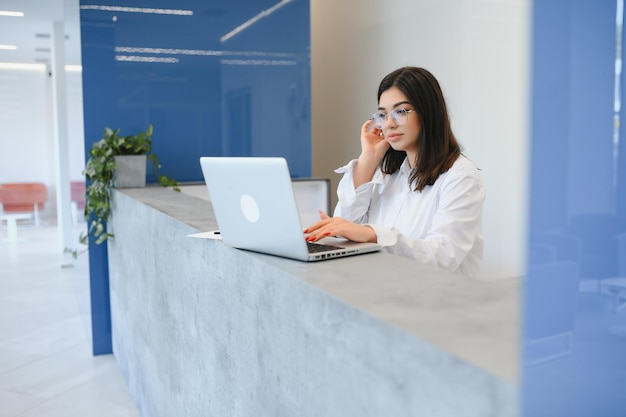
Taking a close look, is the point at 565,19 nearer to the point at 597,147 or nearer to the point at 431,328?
the point at 597,147

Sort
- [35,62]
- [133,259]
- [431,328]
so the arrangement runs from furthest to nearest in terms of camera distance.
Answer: [35,62]
[133,259]
[431,328]

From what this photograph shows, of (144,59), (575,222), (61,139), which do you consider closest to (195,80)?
(144,59)

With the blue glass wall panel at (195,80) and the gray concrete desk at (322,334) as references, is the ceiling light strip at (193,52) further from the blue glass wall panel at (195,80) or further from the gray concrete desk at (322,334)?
the gray concrete desk at (322,334)

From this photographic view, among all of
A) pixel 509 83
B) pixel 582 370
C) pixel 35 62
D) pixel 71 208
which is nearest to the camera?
pixel 582 370

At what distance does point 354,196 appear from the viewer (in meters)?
2.76

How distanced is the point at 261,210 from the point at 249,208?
0.21ft

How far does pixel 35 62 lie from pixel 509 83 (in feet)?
32.9

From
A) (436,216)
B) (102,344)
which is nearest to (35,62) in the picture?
(102,344)

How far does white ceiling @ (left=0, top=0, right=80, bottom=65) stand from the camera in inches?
192

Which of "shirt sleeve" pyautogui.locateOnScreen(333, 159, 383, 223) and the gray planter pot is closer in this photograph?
"shirt sleeve" pyautogui.locateOnScreen(333, 159, 383, 223)

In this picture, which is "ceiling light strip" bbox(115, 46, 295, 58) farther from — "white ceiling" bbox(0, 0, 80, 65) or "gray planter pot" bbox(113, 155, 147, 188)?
"gray planter pot" bbox(113, 155, 147, 188)

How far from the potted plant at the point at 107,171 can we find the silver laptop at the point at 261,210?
95.6 inches

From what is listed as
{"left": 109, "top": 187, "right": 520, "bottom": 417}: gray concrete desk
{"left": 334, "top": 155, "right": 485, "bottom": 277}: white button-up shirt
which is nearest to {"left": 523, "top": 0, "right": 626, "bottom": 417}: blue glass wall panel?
{"left": 109, "top": 187, "right": 520, "bottom": 417}: gray concrete desk

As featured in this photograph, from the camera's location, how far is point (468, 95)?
4.80m
